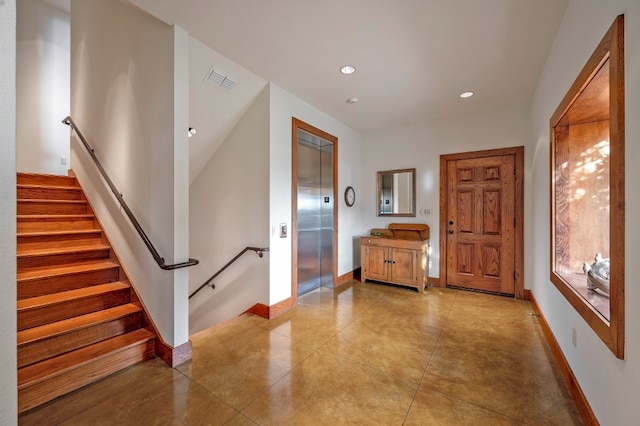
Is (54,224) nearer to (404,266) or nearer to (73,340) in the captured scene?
(73,340)

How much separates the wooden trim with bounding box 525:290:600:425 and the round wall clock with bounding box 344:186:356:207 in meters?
3.06

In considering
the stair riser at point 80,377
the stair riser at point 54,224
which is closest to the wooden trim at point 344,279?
the stair riser at point 80,377

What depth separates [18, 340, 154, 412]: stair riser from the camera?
1785 mm

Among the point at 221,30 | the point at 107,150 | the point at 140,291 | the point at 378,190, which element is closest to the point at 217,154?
the point at 107,150

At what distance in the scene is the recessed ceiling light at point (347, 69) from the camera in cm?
293

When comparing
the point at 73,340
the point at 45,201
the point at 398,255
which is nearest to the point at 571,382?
the point at 398,255

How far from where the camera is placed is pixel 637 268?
117 cm

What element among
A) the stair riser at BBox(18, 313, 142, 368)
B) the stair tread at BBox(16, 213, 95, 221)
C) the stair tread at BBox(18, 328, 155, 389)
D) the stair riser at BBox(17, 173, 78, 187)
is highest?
the stair riser at BBox(17, 173, 78, 187)

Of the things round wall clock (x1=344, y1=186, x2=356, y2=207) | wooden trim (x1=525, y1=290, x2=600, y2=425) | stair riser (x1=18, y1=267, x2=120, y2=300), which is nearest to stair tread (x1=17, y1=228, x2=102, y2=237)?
stair riser (x1=18, y1=267, x2=120, y2=300)

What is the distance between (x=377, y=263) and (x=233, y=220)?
2.48 m

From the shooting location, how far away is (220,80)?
9.45 feet

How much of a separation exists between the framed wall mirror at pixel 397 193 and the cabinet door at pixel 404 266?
77 centimetres

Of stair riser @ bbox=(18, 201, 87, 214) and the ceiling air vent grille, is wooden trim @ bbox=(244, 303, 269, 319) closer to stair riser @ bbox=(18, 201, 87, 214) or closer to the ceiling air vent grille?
stair riser @ bbox=(18, 201, 87, 214)

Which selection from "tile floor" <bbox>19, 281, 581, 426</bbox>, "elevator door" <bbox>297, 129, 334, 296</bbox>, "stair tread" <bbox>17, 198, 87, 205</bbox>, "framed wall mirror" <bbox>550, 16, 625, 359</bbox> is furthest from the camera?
"elevator door" <bbox>297, 129, 334, 296</bbox>
